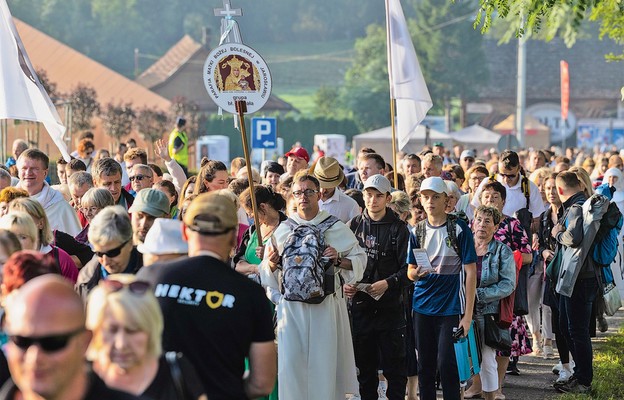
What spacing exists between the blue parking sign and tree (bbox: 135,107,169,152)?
35838mm

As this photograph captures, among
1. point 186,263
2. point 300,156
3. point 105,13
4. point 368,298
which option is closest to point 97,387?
point 186,263

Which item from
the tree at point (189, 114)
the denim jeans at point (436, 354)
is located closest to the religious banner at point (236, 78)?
the denim jeans at point (436, 354)

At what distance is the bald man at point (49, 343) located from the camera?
350cm

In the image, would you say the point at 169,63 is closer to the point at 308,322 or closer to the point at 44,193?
the point at 44,193

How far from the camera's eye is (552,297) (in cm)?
1116

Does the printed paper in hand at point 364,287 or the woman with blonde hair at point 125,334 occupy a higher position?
the woman with blonde hair at point 125,334

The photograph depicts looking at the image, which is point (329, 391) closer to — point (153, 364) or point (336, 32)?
point (153, 364)

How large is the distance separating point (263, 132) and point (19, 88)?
36.7ft

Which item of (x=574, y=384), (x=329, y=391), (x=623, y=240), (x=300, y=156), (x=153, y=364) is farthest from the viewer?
(x=623, y=240)

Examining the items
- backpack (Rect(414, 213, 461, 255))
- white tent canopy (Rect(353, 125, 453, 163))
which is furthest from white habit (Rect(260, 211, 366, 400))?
white tent canopy (Rect(353, 125, 453, 163))

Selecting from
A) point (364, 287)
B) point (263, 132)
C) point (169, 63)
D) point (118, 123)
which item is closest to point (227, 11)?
point (364, 287)

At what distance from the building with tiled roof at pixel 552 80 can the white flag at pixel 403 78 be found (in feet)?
288

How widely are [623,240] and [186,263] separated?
10.1 metres

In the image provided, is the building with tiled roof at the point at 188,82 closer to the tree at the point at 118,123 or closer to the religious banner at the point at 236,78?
the tree at the point at 118,123
